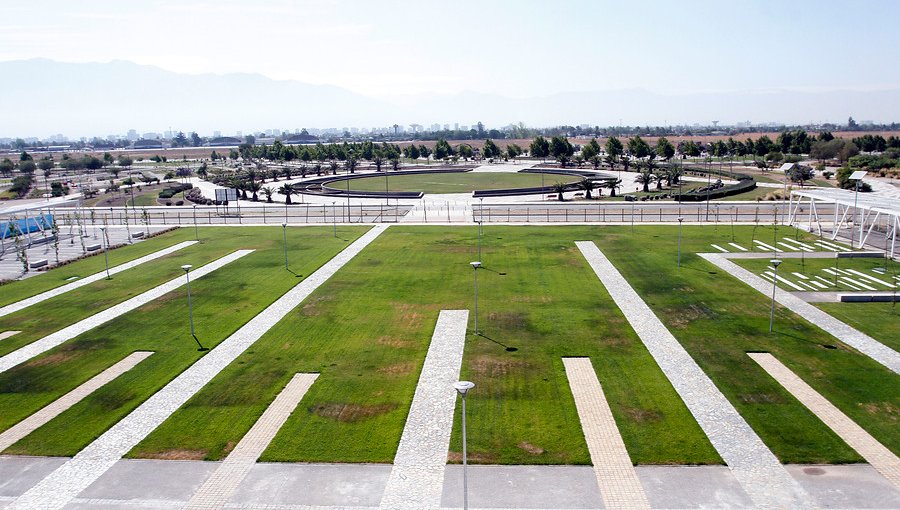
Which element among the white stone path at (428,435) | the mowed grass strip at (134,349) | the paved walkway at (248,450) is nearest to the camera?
the white stone path at (428,435)

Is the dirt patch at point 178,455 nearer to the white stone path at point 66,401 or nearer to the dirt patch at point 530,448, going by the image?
the white stone path at point 66,401

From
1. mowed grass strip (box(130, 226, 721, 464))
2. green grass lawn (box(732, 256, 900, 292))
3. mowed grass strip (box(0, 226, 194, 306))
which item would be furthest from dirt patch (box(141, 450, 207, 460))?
green grass lawn (box(732, 256, 900, 292))

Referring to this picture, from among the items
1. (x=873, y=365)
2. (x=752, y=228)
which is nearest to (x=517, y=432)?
(x=873, y=365)

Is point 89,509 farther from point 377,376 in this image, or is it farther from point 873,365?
point 873,365

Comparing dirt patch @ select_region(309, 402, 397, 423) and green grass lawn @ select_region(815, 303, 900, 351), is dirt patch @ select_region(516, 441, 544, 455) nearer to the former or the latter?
dirt patch @ select_region(309, 402, 397, 423)

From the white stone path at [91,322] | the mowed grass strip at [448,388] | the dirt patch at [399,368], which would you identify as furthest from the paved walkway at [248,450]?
the white stone path at [91,322]

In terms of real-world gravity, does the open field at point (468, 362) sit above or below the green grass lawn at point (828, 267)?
below

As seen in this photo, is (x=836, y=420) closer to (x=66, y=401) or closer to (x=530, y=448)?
(x=530, y=448)
